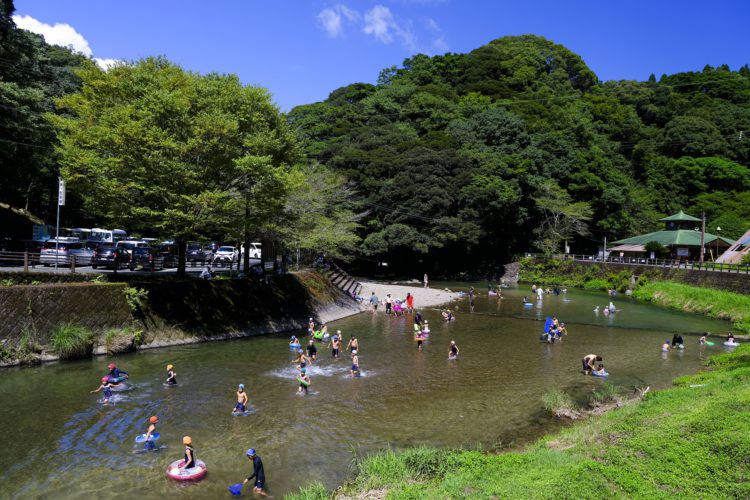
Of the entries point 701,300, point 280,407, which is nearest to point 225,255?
point 280,407

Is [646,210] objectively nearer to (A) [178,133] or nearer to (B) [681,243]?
(B) [681,243]

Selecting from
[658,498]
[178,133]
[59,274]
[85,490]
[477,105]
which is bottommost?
[85,490]

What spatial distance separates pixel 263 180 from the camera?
2758 centimetres

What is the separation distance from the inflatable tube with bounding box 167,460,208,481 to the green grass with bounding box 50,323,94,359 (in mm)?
12581

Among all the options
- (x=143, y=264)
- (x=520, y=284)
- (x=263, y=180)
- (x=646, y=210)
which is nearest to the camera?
(x=263, y=180)

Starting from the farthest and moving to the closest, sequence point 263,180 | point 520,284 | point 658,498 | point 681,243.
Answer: point 520,284
point 681,243
point 263,180
point 658,498

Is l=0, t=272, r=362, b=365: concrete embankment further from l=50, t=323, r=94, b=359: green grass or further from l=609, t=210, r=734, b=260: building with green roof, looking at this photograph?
l=609, t=210, r=734, b=260: building with green roof

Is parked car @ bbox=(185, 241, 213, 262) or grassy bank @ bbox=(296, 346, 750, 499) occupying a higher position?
parked car @ bbox=(185, 241, 213, 262)

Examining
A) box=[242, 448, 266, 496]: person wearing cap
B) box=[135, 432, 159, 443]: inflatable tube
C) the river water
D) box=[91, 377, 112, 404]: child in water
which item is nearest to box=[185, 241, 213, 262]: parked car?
the river water

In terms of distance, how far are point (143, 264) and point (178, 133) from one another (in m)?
12.0

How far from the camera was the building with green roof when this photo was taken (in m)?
61.9

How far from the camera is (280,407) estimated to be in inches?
678

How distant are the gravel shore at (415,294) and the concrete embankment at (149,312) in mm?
12230

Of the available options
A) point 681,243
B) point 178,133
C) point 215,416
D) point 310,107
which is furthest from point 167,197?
point 310,107
